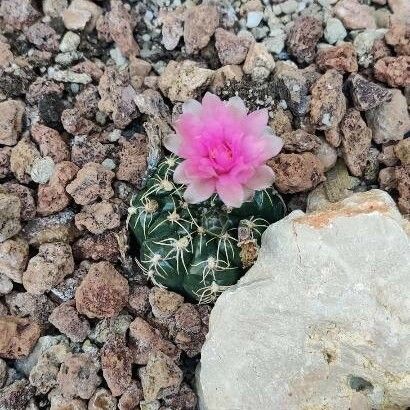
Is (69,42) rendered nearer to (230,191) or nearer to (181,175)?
(181,175)

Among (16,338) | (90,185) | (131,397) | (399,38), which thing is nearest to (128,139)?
(90,185)

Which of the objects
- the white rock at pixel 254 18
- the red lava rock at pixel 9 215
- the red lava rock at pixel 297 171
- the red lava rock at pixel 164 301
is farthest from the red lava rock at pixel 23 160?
the white rock at pixel 254 18

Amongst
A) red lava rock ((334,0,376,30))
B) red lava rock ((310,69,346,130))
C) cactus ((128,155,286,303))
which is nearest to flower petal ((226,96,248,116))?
cactus ((128,155,286,303))

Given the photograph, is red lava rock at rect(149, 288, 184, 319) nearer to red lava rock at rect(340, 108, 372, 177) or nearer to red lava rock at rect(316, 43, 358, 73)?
red lava rock at rect(340, 108, 372, 177)

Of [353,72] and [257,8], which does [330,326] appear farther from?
[257,8]

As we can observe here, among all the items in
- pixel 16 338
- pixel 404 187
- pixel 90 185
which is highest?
pixel 404 187

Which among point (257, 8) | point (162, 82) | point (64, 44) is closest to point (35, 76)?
point (64, 44)
